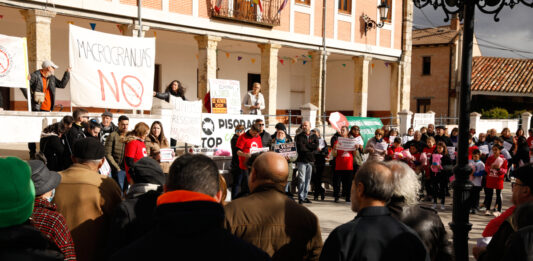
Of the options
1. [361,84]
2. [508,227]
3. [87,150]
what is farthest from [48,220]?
[361,84]

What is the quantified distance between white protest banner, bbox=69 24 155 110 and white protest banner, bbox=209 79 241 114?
232cm

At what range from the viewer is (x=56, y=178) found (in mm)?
2736

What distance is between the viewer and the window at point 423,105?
3534 centimetres

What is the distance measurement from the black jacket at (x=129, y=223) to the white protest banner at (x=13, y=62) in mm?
6613

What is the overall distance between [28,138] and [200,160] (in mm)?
7949

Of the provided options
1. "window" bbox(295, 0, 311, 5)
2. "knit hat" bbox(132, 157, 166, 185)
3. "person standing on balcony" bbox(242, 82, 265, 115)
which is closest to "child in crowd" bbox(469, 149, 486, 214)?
"person standing on balcony" bbox(242, 82, 265, 115)

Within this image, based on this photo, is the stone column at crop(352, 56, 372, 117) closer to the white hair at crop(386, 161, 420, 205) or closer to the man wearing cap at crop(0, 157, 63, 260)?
the white hair at crop(386, 161, 420, 205)

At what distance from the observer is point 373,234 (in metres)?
2.29

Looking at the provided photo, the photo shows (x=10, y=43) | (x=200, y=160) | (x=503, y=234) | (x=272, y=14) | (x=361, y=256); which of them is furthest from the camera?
(x=272, y=14)

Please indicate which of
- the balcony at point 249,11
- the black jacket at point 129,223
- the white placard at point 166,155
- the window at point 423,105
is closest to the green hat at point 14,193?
the black jacket at point 129,223

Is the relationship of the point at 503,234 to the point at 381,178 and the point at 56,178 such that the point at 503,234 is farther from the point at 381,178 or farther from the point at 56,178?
the point at 56,178

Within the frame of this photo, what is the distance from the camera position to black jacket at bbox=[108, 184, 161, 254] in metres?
2.79

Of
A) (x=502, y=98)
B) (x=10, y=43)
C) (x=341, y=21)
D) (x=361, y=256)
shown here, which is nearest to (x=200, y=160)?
(x=361, y=256)

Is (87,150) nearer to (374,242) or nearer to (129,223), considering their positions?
(129,223)
